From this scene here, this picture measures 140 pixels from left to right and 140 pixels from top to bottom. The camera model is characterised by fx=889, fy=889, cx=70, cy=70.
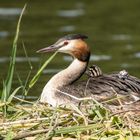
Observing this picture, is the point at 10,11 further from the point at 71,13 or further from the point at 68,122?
the point at 68,122

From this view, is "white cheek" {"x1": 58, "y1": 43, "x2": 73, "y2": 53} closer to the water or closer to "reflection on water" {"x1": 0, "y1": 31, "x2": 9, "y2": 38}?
the water

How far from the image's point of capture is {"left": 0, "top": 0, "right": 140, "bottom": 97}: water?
16094mm

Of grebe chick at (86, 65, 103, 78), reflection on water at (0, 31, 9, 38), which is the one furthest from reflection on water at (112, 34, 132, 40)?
grebe chick at (86, 65, 103, 78)

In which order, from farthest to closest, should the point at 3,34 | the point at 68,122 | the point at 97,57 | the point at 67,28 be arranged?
the point at 67,28, the point at 3,34, the point at 97,57, the point at 68,122

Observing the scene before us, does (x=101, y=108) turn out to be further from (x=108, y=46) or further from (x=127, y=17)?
(x=127, y=17)

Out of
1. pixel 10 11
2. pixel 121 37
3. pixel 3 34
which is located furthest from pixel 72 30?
pixel 10 11

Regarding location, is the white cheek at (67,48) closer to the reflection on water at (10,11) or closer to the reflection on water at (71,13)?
the reflection on water at (71,13)

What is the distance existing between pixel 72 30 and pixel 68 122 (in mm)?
10418

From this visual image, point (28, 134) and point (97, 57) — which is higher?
point (97, 57)

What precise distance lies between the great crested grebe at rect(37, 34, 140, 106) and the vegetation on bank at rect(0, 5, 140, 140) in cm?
89

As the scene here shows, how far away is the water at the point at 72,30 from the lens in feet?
52.8

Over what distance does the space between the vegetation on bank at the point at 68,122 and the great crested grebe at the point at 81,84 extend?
89 cm

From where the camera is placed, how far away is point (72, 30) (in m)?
19.6

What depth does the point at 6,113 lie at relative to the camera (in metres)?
9.74
